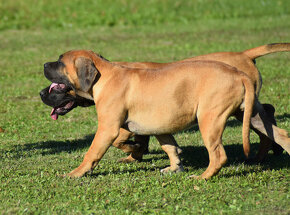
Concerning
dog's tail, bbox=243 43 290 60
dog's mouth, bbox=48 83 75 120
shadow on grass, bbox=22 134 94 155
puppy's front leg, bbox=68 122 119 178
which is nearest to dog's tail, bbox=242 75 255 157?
puppy's front leg, bbox=68 122 119 178

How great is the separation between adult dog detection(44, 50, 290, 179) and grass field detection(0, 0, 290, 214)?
508 mm

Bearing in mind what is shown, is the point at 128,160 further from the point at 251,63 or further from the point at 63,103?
the point at 251,63

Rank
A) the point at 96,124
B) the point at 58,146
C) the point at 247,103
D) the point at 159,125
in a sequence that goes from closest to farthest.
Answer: the point at 247,103 → the point at 159,125 → the point at 58,146 → the point at 96,124

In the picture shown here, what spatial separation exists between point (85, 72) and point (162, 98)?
0.99 meters

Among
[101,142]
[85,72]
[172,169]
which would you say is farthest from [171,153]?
[85,72]

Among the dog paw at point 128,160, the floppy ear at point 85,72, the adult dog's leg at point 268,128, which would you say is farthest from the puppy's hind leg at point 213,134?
the dog paw at point 128,160

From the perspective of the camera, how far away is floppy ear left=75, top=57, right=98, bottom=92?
682cm

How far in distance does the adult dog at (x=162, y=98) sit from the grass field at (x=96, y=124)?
1.67 feet

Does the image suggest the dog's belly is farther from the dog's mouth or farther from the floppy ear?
the dog's mouth

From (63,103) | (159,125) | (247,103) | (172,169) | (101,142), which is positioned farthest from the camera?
(63,103)

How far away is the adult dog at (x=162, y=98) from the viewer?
6.50m

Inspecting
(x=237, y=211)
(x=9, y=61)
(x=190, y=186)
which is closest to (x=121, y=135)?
(x=190, y=186)

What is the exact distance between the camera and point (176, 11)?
76.8ft

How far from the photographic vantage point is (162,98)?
675 cm
